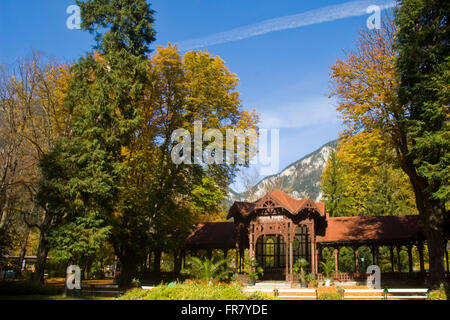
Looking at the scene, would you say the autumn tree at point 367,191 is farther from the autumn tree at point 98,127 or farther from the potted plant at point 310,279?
the autumn tree at point 98,127

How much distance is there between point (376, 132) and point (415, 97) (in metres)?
2.72

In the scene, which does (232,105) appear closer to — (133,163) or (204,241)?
(133,163)

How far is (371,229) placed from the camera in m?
29.0

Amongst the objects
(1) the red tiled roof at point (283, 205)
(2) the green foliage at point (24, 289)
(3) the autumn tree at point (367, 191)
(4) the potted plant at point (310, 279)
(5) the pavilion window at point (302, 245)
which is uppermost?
(3) the autumn tree at point (367, 191)

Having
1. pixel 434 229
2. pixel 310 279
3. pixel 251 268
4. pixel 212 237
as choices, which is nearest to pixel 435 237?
pixel 434 229

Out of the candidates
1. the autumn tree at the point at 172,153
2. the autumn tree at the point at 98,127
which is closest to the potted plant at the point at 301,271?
the autumn tree at the point at 172,153

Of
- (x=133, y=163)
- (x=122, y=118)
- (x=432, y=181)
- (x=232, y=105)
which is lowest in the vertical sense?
(x=432, y=181)

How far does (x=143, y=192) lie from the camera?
85.9ft

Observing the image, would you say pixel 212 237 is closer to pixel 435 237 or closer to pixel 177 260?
pixel 177 260

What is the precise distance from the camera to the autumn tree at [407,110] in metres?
19.5

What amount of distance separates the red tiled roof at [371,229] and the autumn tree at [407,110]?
197 inches

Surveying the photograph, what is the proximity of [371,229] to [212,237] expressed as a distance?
1245 cm

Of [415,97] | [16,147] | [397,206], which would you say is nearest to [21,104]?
[16,147]

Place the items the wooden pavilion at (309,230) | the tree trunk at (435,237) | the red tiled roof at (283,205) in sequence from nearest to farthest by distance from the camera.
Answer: the tree trunk at (435,237) → the wooden pavilion at (309,230) → the red tiled roof at (283,205)
